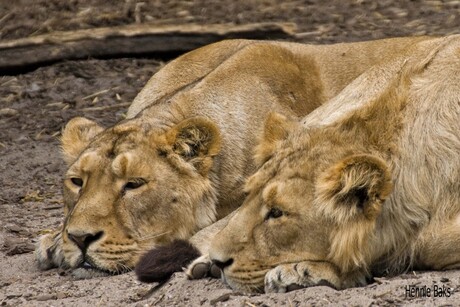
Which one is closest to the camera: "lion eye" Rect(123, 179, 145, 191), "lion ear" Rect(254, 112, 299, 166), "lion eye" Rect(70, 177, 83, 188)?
"lion ear" Rect(254, 112, 299, 166)

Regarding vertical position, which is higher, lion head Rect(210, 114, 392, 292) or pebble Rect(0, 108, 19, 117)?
lion head Rect(210, 114, 392, 292)

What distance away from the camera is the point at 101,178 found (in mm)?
6605

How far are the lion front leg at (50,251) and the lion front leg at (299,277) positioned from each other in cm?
181

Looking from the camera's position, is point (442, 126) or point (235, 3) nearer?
point (442, 126)

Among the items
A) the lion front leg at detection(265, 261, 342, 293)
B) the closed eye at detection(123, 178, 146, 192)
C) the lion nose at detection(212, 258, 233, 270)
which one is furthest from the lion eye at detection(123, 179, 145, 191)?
the lion front leg at detection(265, 261, 342, 293)

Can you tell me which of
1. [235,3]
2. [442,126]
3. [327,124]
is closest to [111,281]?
[327,124]

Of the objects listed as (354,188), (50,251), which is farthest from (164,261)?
(354,188)

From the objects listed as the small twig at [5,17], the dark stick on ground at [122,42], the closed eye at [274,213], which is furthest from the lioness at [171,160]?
the small twig at [5,17]

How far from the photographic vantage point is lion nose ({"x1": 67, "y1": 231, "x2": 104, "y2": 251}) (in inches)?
253

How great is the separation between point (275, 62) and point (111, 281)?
207 centimetres

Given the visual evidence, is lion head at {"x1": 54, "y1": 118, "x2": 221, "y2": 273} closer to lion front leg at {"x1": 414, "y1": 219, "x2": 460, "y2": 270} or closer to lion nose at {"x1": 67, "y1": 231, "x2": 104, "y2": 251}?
lion nose at {"x1": 67, "y1": 231, "x2": 104, "y2": 251}

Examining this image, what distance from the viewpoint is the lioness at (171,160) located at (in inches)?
256

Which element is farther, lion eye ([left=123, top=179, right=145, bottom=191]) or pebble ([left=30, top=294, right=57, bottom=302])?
lion eye ([left=123, top=179, right=145, bottom=191])

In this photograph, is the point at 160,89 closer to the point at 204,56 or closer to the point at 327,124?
the point at 204,56
